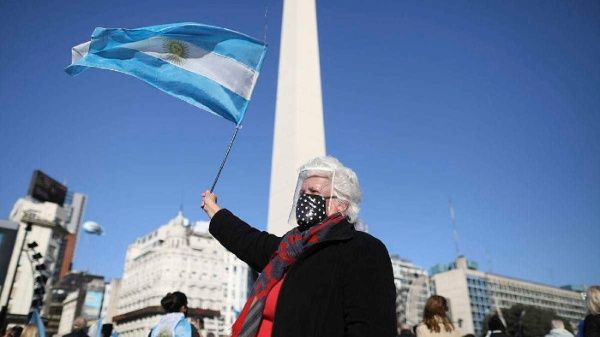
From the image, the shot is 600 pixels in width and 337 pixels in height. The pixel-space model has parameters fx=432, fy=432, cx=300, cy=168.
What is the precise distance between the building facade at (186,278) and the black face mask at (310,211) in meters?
70.1

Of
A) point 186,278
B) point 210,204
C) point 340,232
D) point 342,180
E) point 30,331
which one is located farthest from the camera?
point 186,278

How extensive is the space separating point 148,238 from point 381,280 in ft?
327

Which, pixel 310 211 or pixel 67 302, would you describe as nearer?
pixel 310 211

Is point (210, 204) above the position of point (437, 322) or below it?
above

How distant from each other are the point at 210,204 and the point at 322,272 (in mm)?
1219

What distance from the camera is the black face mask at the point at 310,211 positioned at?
6.93ft

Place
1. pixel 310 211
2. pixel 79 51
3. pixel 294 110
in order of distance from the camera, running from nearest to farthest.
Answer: pixel 310 211 → pixel 79 51 → pixel 294 110

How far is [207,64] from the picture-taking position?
Result: 4.12 meters

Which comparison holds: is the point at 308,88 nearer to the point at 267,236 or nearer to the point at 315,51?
the point at 315,51

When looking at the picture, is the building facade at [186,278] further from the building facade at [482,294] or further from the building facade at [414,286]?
the building facade at [482,294]

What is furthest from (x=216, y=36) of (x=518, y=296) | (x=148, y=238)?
(x=518, y=296)

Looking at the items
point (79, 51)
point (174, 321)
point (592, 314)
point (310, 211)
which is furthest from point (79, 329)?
point (592, 314)

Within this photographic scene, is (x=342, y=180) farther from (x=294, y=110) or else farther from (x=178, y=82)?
(x=294, y=110)

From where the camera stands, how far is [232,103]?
3908 mm
